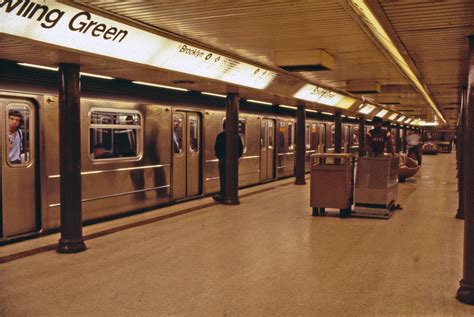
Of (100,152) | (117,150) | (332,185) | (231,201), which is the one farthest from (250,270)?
(231,201)

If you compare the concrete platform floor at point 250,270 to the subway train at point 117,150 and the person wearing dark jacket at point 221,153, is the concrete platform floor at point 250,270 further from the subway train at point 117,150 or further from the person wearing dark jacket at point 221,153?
the person wearing dark jacket at point 221,153

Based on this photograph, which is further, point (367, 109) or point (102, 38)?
point (367, 109)

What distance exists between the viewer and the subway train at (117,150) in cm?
674

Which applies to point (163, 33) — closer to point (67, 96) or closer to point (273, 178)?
point (67, 96)

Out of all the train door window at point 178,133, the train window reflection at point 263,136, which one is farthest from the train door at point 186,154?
the train window reflection at point 263,136

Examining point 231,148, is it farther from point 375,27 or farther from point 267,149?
point 375,27

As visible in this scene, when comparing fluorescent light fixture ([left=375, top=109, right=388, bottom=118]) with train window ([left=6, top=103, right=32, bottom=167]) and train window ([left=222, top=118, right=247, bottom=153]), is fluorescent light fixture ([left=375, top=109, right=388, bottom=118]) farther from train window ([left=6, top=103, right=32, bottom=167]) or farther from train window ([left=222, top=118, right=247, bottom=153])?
train window ([left=6, top=103, right=32, bottom=167])

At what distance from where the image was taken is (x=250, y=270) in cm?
547

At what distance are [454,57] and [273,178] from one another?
28.3 feet

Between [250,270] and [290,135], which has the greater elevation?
[290,135]

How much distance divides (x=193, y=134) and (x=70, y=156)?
4.80m

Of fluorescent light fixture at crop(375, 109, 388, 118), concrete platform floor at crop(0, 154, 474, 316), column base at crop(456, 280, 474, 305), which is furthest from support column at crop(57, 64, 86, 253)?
fluorescent light fixture at crop(375, 109, 388, 118)

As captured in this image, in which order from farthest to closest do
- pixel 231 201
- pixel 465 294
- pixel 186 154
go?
pixel 186 154, pixel 231 201, pixel 465 294

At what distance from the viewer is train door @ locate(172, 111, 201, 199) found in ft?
33.6
